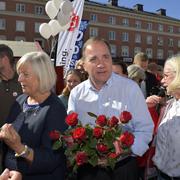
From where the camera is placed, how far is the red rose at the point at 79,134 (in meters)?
2.05

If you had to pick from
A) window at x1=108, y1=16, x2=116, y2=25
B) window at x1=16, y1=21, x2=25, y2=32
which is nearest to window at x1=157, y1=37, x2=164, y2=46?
window at x1=108, y1=16, x2=116, y2=25

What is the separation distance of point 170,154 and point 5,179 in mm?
1396

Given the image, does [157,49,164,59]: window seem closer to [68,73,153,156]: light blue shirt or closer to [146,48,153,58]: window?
[146,48,153,58]: window

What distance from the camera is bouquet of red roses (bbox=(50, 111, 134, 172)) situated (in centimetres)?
205

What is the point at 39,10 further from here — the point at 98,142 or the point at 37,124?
the point at 98,142

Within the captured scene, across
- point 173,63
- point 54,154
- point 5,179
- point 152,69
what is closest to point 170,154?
point 173,63

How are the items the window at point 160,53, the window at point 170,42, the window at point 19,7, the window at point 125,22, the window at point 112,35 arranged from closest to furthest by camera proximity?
the window at point 19,7 < the window at point 112,35 < the window at point 125,22 < the window at point 160,53 < the window at point 170,42

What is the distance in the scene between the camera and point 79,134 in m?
2.05

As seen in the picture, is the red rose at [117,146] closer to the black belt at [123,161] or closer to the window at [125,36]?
the black belt at [123,161]

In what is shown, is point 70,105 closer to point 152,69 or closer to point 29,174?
point 29,174

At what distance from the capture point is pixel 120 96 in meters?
2.54

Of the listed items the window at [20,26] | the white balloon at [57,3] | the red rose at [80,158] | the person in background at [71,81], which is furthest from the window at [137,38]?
the red rose at [80,158]

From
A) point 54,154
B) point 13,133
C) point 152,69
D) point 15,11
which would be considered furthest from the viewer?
point 15,11

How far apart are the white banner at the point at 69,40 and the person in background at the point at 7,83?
12.3 feet
